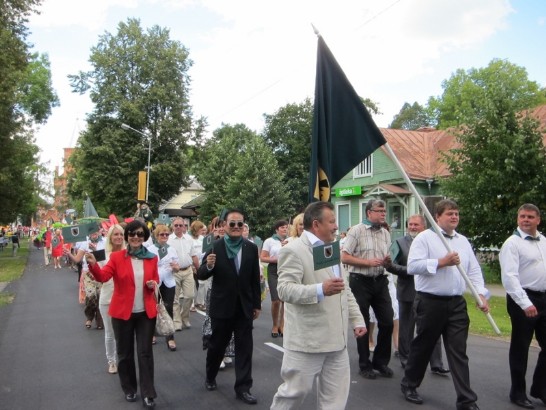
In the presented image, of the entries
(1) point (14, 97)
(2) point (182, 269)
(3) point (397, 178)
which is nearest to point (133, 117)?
(1) point (14, 97)

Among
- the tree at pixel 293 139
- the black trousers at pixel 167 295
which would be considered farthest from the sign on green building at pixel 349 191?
the black trousers at pixel 167 295

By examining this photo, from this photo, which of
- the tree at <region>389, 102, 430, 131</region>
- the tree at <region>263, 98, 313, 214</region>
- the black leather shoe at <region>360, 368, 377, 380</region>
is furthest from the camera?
the tree at <region>389, 102, 430, 131</region>

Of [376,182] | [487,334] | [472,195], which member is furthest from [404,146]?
[487,334]

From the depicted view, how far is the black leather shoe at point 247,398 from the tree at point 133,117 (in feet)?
121

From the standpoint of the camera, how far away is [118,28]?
146 feet

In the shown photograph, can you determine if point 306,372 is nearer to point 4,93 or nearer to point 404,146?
point 4,93

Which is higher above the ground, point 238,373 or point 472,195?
point 472,195

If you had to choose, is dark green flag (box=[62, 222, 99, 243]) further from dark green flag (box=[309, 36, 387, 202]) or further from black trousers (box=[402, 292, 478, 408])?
black trousers (box=[402, 292, 478, 408])

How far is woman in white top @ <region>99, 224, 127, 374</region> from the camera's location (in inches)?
236

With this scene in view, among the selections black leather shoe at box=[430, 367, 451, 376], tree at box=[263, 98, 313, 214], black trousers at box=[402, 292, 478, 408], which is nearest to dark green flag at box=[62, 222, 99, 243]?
black trousers at box=[402, 292, 478, 408]

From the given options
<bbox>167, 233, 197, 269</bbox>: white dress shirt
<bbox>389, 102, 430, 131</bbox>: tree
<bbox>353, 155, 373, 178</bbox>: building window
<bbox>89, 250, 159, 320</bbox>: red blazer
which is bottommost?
<bbox>89, 250, 159, 320</bbox>: red blazer

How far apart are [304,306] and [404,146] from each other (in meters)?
28.4

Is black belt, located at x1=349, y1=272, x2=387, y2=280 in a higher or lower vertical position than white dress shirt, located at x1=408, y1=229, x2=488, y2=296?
lower

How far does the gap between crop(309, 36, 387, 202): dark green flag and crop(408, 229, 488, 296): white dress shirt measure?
3.54 ft
